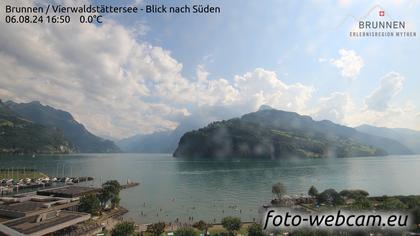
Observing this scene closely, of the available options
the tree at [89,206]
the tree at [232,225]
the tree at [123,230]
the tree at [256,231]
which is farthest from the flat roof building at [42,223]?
the tree at [256,231]

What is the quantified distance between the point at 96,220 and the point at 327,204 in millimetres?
54994

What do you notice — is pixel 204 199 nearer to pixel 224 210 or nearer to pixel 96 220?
pixel 224 210

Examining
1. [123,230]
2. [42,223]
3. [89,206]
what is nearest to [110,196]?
[89,206]

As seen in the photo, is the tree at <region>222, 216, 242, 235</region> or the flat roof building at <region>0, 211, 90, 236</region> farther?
the tree at <region>222, 216, 242, 235</region>

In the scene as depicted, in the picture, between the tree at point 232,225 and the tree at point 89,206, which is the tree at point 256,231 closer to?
the tree at point 232,225

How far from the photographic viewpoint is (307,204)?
83688 mm

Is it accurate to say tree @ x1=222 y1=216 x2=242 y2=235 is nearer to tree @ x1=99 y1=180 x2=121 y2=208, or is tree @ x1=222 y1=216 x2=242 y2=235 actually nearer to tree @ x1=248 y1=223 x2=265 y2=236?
tree @ x1=248 y1=223 x2=265 y2=236

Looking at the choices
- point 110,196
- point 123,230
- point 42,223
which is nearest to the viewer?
point 123,230

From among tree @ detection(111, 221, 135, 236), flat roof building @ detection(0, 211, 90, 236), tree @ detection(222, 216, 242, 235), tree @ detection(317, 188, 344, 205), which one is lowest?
tree @ detection(317, 188, 344, 205)

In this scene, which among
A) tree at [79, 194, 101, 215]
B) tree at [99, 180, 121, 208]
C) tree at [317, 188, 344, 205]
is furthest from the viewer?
tree at [317, 188, 344, 205]

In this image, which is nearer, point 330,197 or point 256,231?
point 256,231

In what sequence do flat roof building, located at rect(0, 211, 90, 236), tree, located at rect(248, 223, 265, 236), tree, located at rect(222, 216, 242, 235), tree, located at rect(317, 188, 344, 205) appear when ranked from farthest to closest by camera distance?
tree, located at rect(317, 188, 344, 205), tree, located at rect(222, 216, 242, 235), flat roof building, located at rect(0, 211, 90, 236), tree, located at rect(248, 223, 265, 236)

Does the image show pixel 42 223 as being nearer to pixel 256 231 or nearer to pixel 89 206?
pixel 89 206

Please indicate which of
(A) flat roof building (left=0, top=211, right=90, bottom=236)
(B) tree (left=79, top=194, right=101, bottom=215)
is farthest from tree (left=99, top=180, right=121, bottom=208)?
(A) flat roof building (left=0, top=211, right=90, bottom=236)
